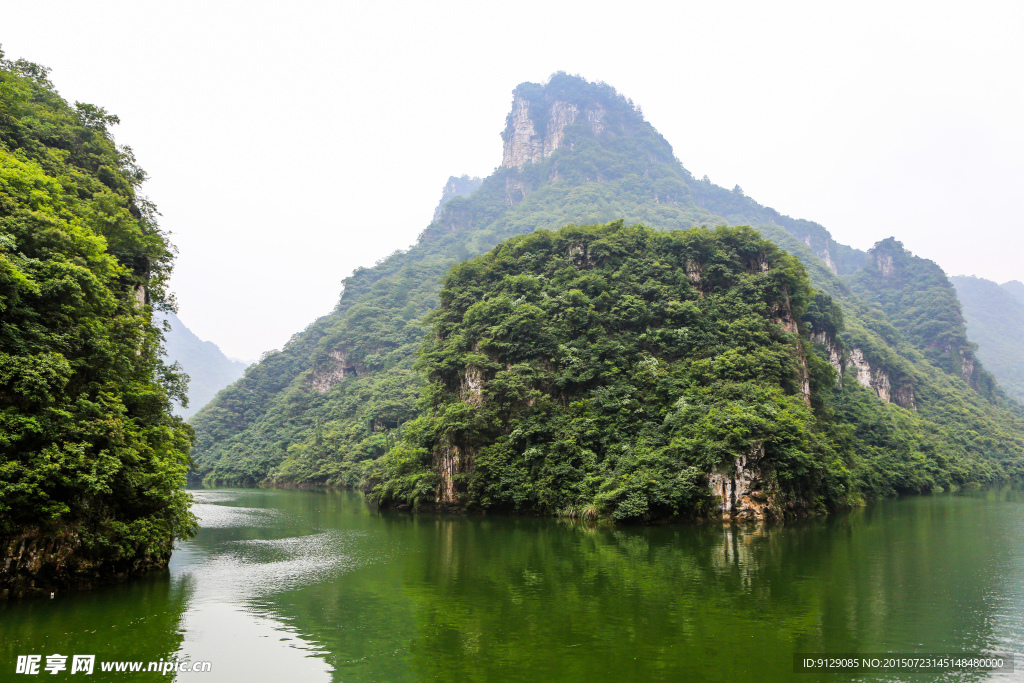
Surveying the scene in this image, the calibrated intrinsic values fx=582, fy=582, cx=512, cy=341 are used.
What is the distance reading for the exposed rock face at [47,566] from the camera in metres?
11.6

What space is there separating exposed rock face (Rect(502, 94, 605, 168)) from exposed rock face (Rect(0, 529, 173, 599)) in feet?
388

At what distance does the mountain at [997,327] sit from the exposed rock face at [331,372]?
111m

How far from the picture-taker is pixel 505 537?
22.8 m

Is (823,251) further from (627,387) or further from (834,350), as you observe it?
(627,387)

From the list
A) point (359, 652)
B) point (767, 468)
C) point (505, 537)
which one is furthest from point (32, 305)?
point (767, 468)

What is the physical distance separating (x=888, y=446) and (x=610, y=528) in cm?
2966

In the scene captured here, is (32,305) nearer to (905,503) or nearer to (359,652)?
Answer: (359,652)

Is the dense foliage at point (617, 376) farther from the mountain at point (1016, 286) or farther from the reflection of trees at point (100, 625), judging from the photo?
the mountain at point (1016, 286)

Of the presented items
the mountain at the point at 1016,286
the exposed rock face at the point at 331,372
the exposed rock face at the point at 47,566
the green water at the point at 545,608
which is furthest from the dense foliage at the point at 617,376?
the mountain at the point at 1016,286

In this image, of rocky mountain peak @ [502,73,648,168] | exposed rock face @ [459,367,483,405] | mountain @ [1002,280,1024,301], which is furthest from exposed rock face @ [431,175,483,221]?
mountain @ [1002,280,1024,301]

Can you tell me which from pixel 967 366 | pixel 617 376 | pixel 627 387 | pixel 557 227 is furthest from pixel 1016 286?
pixel 627 387

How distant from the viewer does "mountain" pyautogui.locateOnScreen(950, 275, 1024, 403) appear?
4557 inches

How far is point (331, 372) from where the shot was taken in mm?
74125

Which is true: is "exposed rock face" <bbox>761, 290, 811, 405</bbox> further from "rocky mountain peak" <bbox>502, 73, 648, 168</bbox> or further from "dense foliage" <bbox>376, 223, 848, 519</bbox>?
"rocky mountain peak" <bbox>502, 73, 648, 168</bbox>
